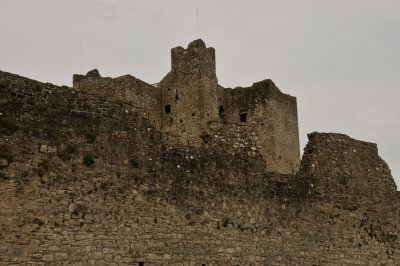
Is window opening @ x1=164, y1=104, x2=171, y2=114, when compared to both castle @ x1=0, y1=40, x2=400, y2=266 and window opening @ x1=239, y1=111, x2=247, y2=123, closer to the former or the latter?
window opening @ x1=239, y1=111, x2=247, y2=123

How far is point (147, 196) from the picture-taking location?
1459 cm

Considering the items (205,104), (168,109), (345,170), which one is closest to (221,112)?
(205,104)

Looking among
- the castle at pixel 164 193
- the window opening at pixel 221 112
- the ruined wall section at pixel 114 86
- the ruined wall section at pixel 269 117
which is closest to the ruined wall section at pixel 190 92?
the window opening at pixel 221 112

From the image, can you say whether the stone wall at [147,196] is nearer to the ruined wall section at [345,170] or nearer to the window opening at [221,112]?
the ruined wall section at [345,170]

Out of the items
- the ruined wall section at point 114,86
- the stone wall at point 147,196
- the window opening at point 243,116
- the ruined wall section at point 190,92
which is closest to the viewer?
the stone wall at point 147,196

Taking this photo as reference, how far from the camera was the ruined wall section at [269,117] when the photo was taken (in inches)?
1340

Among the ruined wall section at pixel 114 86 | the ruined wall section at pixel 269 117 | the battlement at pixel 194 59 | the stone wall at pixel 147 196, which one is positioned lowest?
the stone wall at pixel 147 196

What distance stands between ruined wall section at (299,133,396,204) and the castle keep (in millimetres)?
13563

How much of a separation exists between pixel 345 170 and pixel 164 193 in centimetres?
651

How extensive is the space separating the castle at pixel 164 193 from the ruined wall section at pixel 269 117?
13948 mm

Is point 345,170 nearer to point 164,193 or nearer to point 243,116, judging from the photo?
Result: point 164,193

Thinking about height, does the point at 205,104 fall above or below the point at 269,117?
above

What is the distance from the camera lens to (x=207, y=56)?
36.0 metres

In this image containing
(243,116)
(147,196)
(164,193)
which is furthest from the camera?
(243,116)
